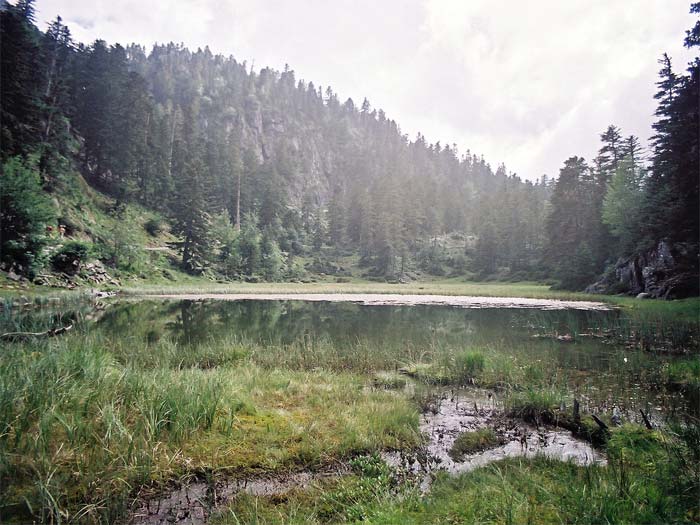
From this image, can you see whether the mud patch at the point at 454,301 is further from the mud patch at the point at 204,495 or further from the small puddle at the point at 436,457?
the mud patch at the point at 204,495

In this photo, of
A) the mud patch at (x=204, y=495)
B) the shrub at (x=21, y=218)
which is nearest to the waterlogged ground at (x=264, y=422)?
the mud patch at (x=204, y=495)

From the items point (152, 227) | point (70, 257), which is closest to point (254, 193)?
point (152, 227)

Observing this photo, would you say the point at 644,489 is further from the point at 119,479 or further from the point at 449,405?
the point at 119,479

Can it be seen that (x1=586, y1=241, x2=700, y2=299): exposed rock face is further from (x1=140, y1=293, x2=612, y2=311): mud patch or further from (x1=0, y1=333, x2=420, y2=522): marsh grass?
(x1=0, y1=333, x2=420, y2=522): marsh grass

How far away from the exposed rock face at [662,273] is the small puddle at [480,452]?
25.4 meters

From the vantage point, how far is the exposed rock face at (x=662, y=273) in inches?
971

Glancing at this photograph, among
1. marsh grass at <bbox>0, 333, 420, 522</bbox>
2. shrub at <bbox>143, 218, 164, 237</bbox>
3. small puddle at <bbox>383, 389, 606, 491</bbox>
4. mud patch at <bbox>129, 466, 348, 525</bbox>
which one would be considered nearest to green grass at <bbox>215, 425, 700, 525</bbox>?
mud patch at <bbox>129, 466, 348, 525</bbox>

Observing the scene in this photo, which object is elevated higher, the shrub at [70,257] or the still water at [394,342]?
the shrub at [70,257]

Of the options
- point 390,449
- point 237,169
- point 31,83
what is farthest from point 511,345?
point 237,169

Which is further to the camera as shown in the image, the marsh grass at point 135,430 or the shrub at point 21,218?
the shrub at point 21,218

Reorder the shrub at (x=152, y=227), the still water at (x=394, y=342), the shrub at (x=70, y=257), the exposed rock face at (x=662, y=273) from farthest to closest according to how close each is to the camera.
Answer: the shrub at (x=152, y=227) < the shrub at (x=70, y=257) < the exposed rock face at (x=662, y=273) < the still water at (x=394, y=342)

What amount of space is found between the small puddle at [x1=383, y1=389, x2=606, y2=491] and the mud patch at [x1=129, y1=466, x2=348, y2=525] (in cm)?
116

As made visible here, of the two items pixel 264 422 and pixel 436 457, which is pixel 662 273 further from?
pixel 264 422

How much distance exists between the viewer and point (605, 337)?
613 inches
